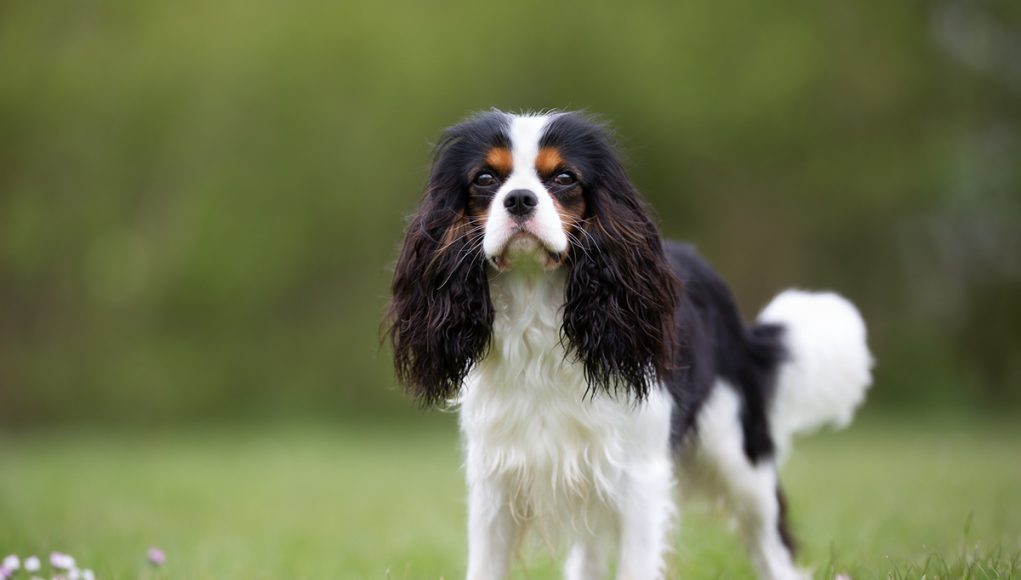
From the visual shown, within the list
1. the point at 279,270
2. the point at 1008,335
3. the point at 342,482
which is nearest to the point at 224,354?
the point at 279,270

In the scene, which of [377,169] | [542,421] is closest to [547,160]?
[542,421]

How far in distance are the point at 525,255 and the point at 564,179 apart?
0.27m

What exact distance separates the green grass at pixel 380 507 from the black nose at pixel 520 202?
A: 138 centimetres

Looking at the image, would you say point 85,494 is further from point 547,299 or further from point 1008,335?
point 1008,335

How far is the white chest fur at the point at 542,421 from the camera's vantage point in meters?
3.53

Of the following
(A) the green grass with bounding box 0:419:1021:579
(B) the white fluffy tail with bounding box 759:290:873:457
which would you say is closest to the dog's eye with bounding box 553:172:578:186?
(A) the green grass with bounding box 0:419:1021:579

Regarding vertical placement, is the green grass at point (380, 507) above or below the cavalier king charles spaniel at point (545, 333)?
below

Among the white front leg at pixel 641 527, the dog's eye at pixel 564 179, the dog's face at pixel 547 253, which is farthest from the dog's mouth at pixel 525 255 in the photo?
the white front leg at pixel 641 527

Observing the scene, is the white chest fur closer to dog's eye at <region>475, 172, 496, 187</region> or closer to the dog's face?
the dog's face

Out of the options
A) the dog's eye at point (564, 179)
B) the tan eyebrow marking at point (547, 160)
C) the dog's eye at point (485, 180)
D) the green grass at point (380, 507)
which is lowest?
the green grass at point (380, 507)

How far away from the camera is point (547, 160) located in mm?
3422

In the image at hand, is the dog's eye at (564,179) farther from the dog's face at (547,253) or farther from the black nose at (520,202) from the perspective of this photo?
the black nose at (520,202)

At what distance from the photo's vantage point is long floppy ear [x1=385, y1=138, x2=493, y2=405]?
3.48m

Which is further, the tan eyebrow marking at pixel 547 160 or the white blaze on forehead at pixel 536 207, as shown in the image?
the tan eyebrow marking at pixel 547 160
